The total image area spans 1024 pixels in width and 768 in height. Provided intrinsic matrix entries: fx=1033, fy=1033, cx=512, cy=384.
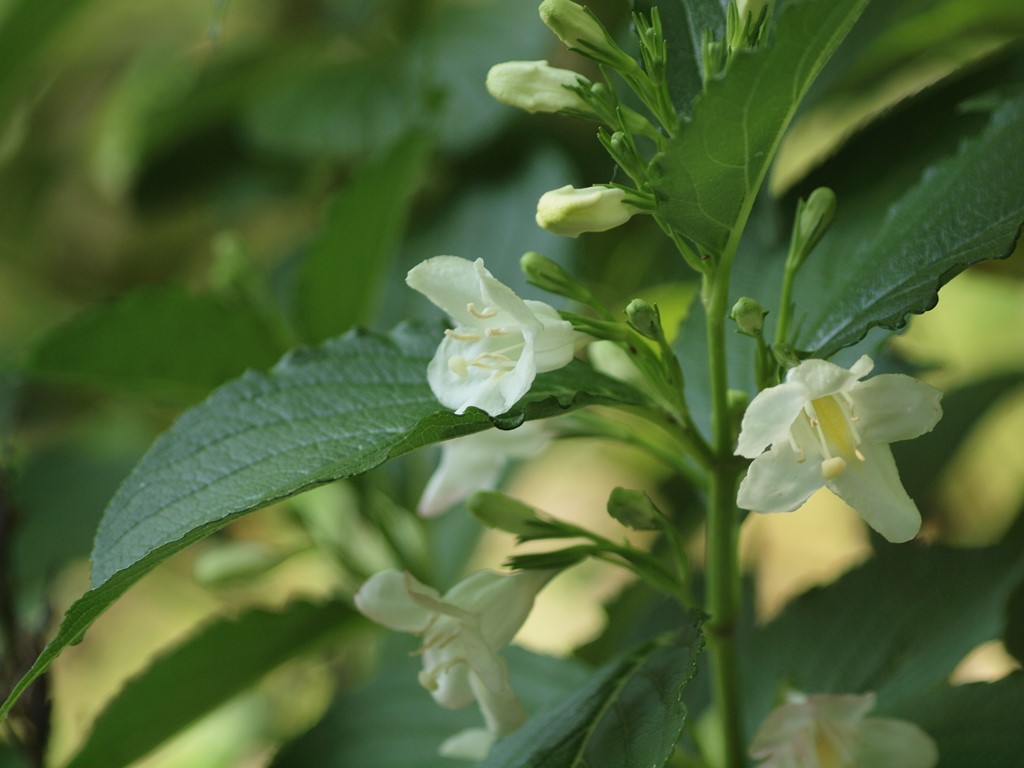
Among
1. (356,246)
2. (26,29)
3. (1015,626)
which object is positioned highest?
(26,29)

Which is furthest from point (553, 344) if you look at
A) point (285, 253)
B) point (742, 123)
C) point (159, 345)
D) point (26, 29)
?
point (26, 29)

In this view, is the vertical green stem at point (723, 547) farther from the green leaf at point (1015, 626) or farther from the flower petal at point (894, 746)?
the green leaf at point (1015, 626)

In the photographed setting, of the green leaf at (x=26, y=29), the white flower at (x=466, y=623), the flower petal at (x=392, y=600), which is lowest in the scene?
the white flower at (x=466, y=623)

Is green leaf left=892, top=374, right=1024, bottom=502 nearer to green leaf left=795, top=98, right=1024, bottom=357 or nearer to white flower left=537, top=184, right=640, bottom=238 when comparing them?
green leaf left=795, top=98, right=1024, bottom=357

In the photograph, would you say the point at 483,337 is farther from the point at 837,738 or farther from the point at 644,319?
the point at 837,738

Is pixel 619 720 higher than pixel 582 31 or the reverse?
the reverse

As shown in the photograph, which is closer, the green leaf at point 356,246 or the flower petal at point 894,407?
the flower petal at point 894,407

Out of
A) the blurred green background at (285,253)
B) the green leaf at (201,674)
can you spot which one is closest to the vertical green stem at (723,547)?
the blurred green background at (285,253)
